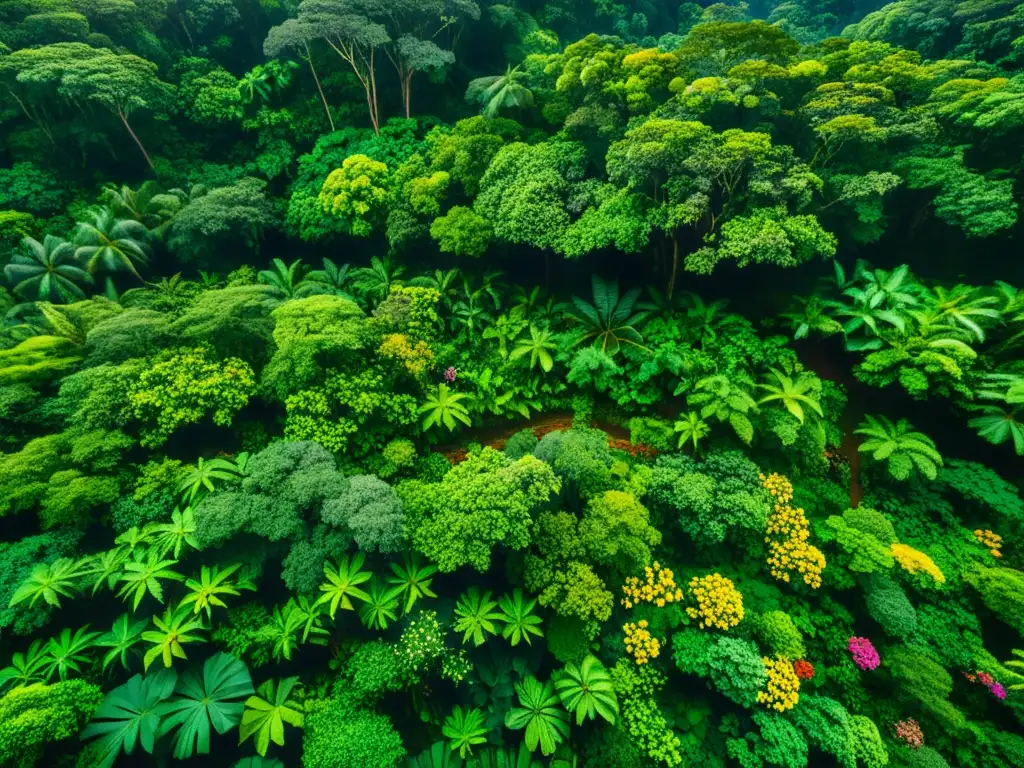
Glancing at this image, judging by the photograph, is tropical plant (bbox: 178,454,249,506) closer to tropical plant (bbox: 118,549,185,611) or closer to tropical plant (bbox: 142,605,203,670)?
tropical plant (bbox: 118,549,185,611)

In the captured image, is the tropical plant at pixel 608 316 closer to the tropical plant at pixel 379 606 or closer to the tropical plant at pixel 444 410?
the tropical plant at pixel 444 410

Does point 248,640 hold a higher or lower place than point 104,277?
lower

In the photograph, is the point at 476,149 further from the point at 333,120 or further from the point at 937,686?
the point at 937,686

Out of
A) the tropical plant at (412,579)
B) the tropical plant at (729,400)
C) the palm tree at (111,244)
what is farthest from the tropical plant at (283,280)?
the tropical plant at (729,400)

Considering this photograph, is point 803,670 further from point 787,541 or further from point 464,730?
point 464,730

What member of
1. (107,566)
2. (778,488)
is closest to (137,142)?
(107,566)

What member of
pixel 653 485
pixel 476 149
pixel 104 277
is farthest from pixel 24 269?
pixel 653 485

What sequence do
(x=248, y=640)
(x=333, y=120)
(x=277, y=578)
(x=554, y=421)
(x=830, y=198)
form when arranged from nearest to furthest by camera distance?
(x=248, y=640)
(x=277, y=578)
(x=830, y=198)
(x=554, y=421)
(x=333, y=120)
